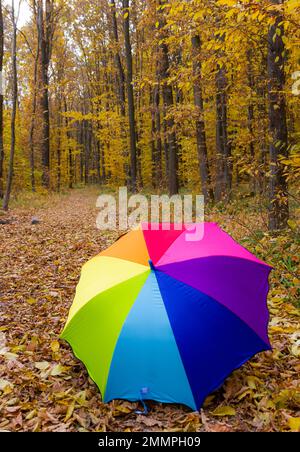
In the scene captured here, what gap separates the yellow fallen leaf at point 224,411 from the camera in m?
2.76

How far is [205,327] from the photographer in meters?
2.77

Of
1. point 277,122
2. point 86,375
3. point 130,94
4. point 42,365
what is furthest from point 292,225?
point 130,94

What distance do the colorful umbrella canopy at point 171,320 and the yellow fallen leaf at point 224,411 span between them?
217mm

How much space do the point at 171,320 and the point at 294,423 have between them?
1138 mm

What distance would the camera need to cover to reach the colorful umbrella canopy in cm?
270

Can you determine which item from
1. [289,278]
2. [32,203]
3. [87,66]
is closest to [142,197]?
[32,203]

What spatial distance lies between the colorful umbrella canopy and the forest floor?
0.23m

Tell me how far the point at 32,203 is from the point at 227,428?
15.0 m

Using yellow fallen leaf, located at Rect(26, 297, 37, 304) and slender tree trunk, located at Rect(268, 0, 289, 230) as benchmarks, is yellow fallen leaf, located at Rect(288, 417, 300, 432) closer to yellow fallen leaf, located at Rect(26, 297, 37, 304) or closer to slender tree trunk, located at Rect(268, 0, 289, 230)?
yellow fallen leaf, located at Rect(26, 297, 37, 304)

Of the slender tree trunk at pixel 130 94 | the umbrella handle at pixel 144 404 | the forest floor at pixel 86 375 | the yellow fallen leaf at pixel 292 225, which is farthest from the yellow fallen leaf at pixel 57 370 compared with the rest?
the slender tree trunk at pixel 130 94

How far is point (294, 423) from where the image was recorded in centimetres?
254

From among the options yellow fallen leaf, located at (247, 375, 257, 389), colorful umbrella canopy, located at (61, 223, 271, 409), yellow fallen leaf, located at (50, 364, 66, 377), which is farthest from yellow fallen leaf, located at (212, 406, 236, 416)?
yellow fallen leaf, located at (50, 364, 66, 377)

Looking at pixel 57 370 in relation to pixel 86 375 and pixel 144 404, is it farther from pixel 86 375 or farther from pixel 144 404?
pixel 144 404

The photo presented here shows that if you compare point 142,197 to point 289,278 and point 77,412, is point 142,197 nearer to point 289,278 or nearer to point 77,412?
point 289,278
